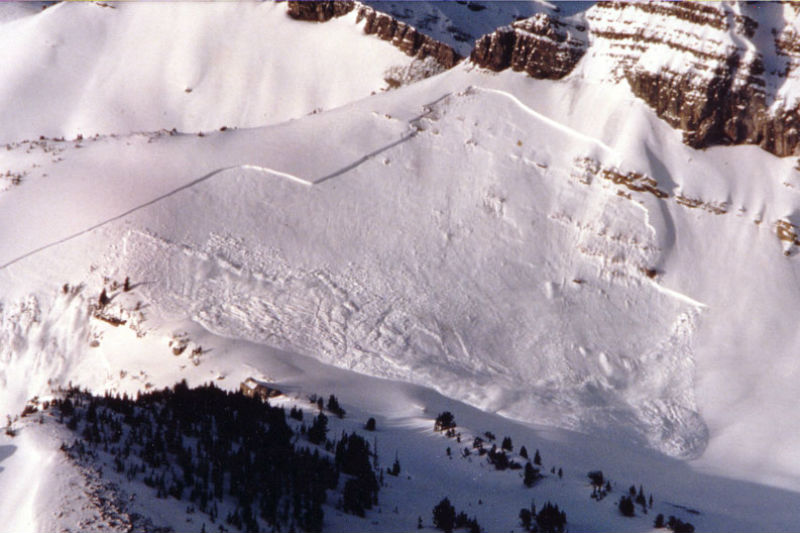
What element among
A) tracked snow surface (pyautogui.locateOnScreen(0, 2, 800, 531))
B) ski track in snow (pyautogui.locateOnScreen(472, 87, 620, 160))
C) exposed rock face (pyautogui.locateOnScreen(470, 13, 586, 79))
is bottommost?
tracked snow surface (pyautogui.locateOnScreen(0, 2, 800, 531))

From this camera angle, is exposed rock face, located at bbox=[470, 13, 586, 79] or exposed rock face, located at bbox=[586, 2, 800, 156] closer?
A: exposed rock face, located at bbox=[586, 2, 800, 156]

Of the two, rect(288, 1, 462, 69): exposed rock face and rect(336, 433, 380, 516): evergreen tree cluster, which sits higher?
rect(288, 1, 462, 69): exposed rock face

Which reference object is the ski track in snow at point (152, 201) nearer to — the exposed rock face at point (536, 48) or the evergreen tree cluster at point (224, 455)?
the exposed rock face at point (536, 48)

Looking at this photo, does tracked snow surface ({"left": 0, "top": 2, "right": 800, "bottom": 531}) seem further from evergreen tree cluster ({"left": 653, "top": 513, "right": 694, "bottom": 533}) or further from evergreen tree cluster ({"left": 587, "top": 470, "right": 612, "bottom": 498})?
evergreen tree cluster ({"left": 653, "top": 513, "right": 694, "bottom": 533})

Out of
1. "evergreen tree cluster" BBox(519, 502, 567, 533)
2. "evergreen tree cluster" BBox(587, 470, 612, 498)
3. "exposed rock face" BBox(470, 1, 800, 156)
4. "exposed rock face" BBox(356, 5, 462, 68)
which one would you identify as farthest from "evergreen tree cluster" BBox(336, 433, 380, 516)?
"exposed rock face" BBox(356, 5, 462, 68)

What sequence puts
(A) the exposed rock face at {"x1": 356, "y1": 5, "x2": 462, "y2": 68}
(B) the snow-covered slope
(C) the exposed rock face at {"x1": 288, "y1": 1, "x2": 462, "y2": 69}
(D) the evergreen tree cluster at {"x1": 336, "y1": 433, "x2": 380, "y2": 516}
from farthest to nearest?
(B) the snow-covered slope
(C) the exposed rock face at {"x1": 288, "y1": 1, "x2": 462, "y2": 69}
(A) the exposed rock face at {"x1": 356, "y1": 5, "x2": 462, "y2": 68}
(D) the evergreen tree cluster at {"x1": 336, "y1": 433, "x2": 380, "y2": 516}
